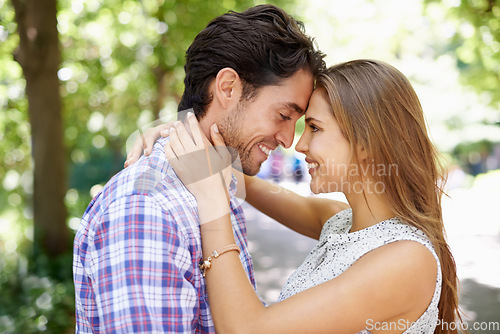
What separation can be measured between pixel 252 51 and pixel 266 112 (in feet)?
1.05

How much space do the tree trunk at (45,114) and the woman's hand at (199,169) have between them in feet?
16.5

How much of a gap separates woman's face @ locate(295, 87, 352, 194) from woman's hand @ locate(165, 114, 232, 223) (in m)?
0.48

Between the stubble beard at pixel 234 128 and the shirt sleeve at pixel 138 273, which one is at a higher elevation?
the stubble beard at pixel 234 128

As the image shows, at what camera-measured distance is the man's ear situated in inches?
90.4

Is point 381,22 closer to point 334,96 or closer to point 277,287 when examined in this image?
point 277,287

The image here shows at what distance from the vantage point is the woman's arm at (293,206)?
2.89 metres

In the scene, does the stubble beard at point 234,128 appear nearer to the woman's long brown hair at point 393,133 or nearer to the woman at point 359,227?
the woman at point 359,227

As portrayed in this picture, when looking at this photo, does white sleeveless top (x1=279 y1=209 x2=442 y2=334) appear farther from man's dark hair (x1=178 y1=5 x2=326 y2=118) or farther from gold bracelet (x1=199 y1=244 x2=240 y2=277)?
man's dark hair (x1=178 y1=5 x2=326 y2=118)

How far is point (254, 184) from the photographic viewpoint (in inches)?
124

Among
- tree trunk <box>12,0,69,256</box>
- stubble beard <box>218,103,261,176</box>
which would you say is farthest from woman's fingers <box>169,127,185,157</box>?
tree trunk <box>12,0,69,256</box>

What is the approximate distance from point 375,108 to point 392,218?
1.73 feet

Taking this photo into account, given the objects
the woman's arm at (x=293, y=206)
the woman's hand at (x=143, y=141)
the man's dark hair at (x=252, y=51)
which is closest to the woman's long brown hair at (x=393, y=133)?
the man's dark hair at (x=252, y=51)

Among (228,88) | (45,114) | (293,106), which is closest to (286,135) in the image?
(293,106)

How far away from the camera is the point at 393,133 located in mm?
2109
